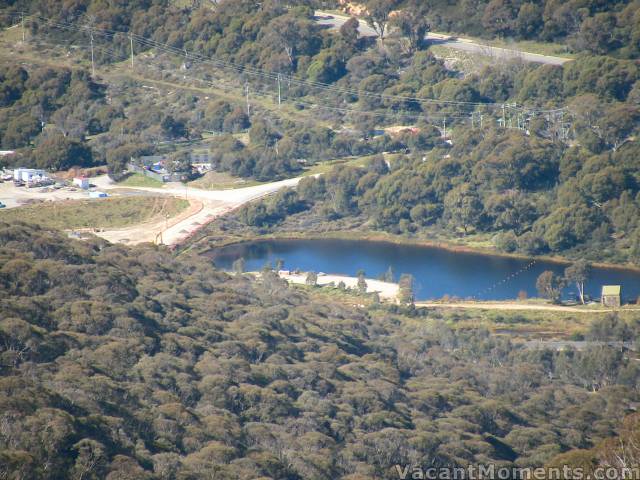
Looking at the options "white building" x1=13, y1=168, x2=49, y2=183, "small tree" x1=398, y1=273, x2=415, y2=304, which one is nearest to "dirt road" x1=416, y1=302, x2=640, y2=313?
"small tree" x1=398, y1=273, x2=415, y2=304

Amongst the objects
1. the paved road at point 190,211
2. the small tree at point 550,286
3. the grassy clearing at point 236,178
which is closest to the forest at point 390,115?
the grassy clearing at point 236,178

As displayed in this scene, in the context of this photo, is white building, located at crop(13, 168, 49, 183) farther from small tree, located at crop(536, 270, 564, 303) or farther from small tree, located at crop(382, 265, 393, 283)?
small tree, located at crop(536, 270, 564, 303)

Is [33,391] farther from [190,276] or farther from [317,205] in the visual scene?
[317,205]

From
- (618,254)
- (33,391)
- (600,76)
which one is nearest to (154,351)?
(33,391)

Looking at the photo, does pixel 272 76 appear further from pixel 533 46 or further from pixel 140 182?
pixel 533 46

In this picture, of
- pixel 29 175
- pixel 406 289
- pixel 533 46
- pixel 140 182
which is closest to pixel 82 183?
pixel 29 175

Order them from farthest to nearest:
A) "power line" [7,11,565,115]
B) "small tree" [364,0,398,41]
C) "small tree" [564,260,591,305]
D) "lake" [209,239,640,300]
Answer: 1. "small tree" [364,0,398,41]
2. "power line" [7,11,565,115]
3. "lake" [209,239,640,300]
4. "small tree" [564,260,591,305]

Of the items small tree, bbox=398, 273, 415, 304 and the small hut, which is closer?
the small hut
